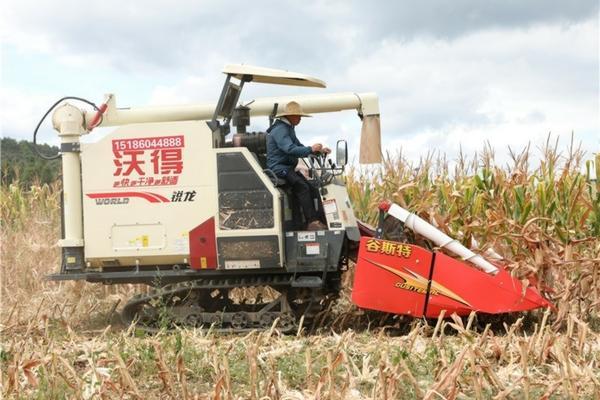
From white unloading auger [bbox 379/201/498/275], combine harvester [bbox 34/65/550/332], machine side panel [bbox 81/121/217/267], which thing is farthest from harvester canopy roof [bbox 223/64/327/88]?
white unloading auger [bbox 379/201/498/275]

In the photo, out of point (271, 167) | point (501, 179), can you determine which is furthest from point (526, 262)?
point (271, 167)

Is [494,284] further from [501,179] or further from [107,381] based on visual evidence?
[107,381]

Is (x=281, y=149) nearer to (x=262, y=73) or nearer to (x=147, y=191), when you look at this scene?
(x=262, y=73)

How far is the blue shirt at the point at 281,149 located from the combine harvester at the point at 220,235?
14 cm

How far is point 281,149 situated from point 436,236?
1.80 m

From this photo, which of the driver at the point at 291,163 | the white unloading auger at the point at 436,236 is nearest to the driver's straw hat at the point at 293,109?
the driver at the point at 291,163

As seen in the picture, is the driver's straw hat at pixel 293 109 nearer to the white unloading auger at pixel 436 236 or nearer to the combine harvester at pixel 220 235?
the combine harvester at pixel 220 235

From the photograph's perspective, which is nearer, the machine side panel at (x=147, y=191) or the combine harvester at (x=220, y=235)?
the combine harvester at (x=220, y=235)

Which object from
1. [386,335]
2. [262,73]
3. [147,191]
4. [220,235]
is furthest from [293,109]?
[386,335]

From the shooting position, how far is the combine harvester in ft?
25.7

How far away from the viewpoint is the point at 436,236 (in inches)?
314

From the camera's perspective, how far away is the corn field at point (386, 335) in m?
4.91

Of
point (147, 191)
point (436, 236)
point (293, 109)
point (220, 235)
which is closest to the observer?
point (436, 236)

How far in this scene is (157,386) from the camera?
536 centimetres
